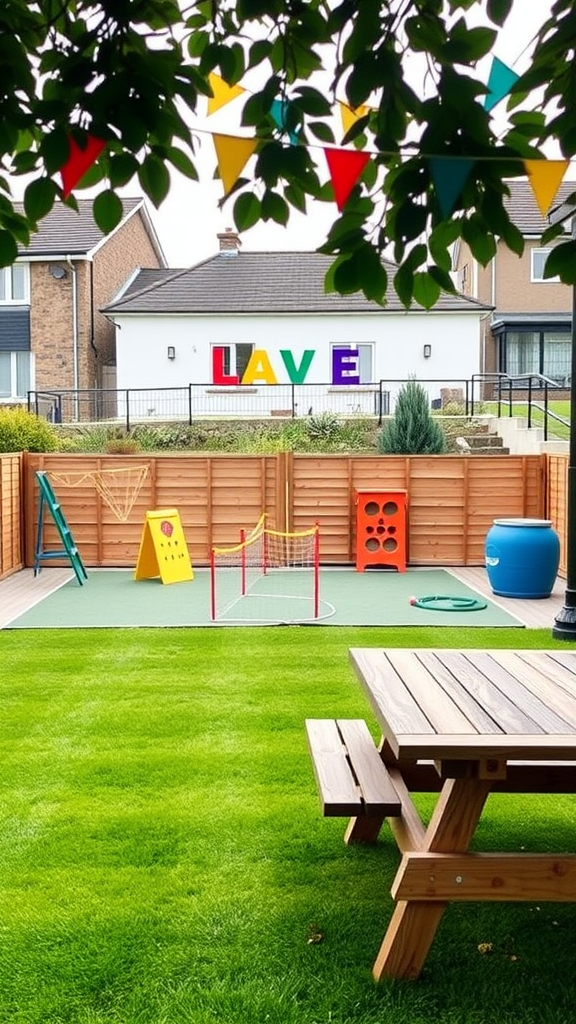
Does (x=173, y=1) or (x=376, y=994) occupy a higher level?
(x=173, y=1)

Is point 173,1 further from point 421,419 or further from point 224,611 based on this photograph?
point 421,419

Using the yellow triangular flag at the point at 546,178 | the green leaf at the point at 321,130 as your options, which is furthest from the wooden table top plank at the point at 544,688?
the green leaf at the point at 321,130

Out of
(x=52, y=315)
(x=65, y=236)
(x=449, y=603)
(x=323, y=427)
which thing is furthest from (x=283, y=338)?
(x=449, y=603)

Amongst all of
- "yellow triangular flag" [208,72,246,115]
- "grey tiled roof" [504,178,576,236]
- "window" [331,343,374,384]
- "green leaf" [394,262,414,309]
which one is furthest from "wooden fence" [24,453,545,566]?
"grey tiled roof" [504,178,576,236]

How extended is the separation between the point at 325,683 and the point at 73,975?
4.41 metres

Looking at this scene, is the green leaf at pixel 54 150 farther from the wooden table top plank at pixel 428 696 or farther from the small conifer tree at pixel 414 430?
the small conifer tree at pixel 414 430

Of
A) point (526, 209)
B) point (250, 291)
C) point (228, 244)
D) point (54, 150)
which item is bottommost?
point (54, 150)

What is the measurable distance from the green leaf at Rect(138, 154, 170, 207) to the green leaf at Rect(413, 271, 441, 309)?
832mm

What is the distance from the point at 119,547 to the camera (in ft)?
54.1

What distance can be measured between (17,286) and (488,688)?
84.1 ft

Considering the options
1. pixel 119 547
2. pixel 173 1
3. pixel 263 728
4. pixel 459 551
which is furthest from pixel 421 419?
pixel 173 1

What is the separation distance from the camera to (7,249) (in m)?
2.86

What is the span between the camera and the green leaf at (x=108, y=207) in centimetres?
300

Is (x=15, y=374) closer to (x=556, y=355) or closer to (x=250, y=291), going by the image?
(x=250, y=291)
